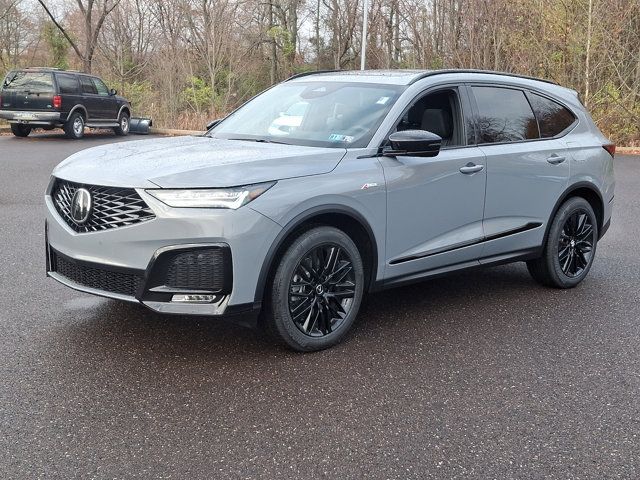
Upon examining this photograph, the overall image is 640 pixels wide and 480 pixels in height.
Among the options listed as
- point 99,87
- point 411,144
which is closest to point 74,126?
point 99,87

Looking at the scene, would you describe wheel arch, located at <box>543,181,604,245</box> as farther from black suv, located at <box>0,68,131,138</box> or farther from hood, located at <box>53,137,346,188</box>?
black suv, located at <box>0,68,131,138</box>

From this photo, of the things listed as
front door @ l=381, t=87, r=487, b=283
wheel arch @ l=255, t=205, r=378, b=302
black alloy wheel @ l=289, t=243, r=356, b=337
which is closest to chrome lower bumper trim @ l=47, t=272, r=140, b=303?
wheel arch @ l=255, t=205, r=378, b=302

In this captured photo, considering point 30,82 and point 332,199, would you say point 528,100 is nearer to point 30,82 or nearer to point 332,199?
point 332,199

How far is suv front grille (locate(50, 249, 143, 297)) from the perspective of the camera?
3887 millimetres

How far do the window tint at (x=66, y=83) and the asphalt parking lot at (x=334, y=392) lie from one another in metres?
16.2

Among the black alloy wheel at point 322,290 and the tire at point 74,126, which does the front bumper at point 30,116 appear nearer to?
the tire at point 74,126

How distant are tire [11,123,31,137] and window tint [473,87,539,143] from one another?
18699 millimetres

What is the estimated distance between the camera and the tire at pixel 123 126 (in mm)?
23844

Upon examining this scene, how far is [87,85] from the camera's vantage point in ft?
71.6

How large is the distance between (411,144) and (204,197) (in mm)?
1374

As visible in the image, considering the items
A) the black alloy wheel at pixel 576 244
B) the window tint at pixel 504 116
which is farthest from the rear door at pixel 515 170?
the black alloy wheel at pixel 576 244

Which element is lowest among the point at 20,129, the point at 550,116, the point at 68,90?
Answer: the point at 20,129

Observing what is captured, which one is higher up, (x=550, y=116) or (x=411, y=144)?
(x=550, y=116)

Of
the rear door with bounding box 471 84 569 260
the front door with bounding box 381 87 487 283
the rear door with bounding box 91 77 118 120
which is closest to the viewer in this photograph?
the front door with bounding box 381 87 487 283
